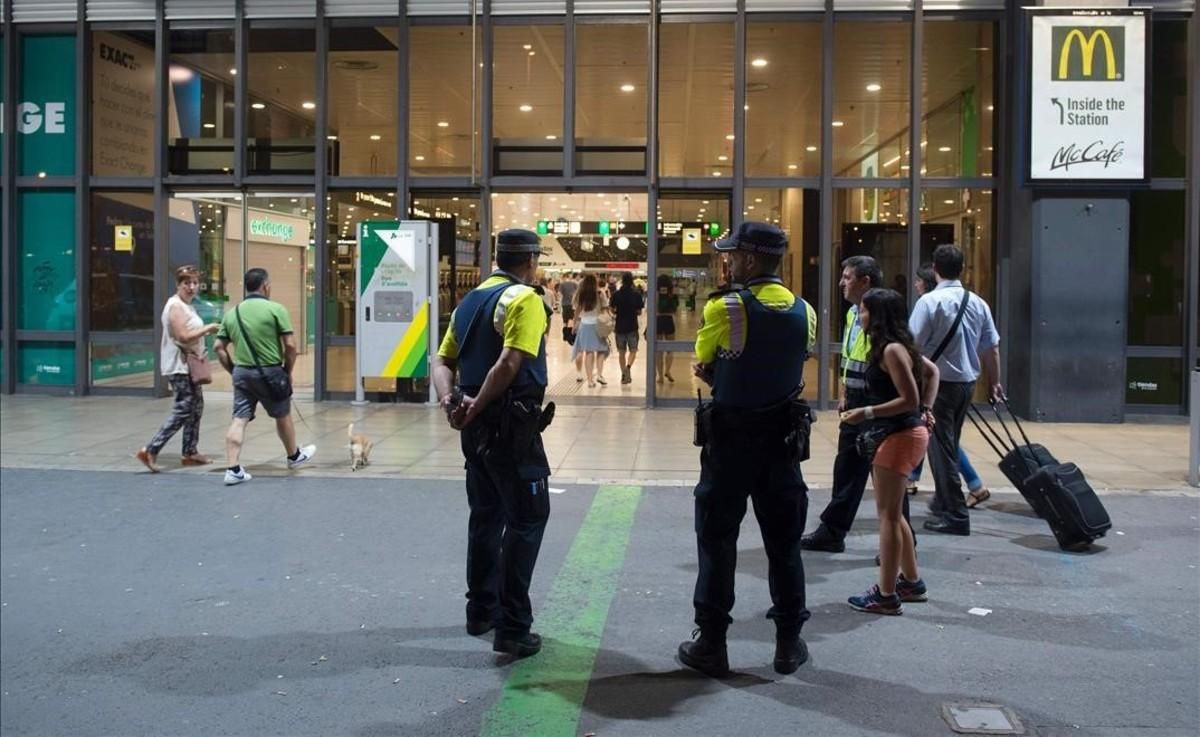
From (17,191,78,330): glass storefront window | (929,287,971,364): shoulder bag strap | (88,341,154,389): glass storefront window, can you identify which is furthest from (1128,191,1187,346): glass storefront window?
(17,191,78,330): glass storefront window

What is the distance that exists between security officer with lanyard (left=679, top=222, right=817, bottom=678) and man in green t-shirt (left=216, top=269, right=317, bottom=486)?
5446mm

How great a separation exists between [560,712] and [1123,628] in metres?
3.00

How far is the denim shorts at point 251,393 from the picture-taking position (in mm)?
9148

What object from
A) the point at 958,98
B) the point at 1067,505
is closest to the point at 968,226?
the point at 958,98

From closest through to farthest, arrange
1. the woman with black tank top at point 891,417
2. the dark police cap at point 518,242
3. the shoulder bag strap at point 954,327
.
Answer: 1. the dark police cap at point 518,242
2. the woman with black tank top at point 891,417
3. the shoulder bag strap at point 954,327

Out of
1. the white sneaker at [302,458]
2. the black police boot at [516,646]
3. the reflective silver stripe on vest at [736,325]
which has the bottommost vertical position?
the black police boot at [516,646]

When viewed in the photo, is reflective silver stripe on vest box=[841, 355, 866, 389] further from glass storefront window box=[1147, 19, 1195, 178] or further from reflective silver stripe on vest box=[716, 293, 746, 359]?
glass storefront window box=[1147, 19, 1195, 178]

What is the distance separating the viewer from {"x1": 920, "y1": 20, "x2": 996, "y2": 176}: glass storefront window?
46.7 ft

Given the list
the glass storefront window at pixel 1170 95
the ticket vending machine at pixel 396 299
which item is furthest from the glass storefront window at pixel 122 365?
the glass storefront window at pixel 1170 95

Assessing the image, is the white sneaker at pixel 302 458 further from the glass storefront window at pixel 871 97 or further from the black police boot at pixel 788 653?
the glass storefront window at pixel 871 97

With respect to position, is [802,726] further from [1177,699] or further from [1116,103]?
[1116,103]

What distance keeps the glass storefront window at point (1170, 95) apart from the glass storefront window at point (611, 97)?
6.48 m

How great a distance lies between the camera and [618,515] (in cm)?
794

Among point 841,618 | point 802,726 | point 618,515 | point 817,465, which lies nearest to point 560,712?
point 802,726
